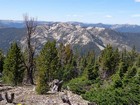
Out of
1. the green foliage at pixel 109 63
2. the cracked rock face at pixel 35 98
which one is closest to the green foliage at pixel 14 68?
the cracked rock face at pixel 35 98

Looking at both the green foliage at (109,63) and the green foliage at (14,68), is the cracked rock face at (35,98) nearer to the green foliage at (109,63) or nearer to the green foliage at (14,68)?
the green foliage at (14,68)

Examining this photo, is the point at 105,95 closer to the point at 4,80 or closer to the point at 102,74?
the point at 4,80

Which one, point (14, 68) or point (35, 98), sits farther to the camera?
point (14, 68)

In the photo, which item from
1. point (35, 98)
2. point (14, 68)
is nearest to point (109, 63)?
point (14, 68)

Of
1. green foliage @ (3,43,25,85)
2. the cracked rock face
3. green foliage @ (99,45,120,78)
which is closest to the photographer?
the cracked rock face

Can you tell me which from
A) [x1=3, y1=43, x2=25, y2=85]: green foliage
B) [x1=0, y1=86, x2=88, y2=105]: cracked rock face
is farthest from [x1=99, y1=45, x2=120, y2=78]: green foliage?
[x1=0, y1=86, x2=88, y2=105]: cracked rock face

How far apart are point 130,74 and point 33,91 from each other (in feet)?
106

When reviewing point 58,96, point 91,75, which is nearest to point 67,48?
point 91,75

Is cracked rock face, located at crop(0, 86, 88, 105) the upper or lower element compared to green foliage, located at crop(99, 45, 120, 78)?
upper

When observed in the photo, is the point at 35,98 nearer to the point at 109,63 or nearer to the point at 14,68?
the point at 14,68

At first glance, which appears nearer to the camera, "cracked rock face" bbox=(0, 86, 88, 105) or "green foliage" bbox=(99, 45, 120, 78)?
"cracked rock face" bbox=(0, 86, 88, 105)

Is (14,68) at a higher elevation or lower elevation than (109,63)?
higher

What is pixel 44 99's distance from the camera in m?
41.8

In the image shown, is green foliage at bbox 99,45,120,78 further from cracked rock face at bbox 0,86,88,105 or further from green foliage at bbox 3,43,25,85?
cracked rock face at bbox 0,86,88,105
